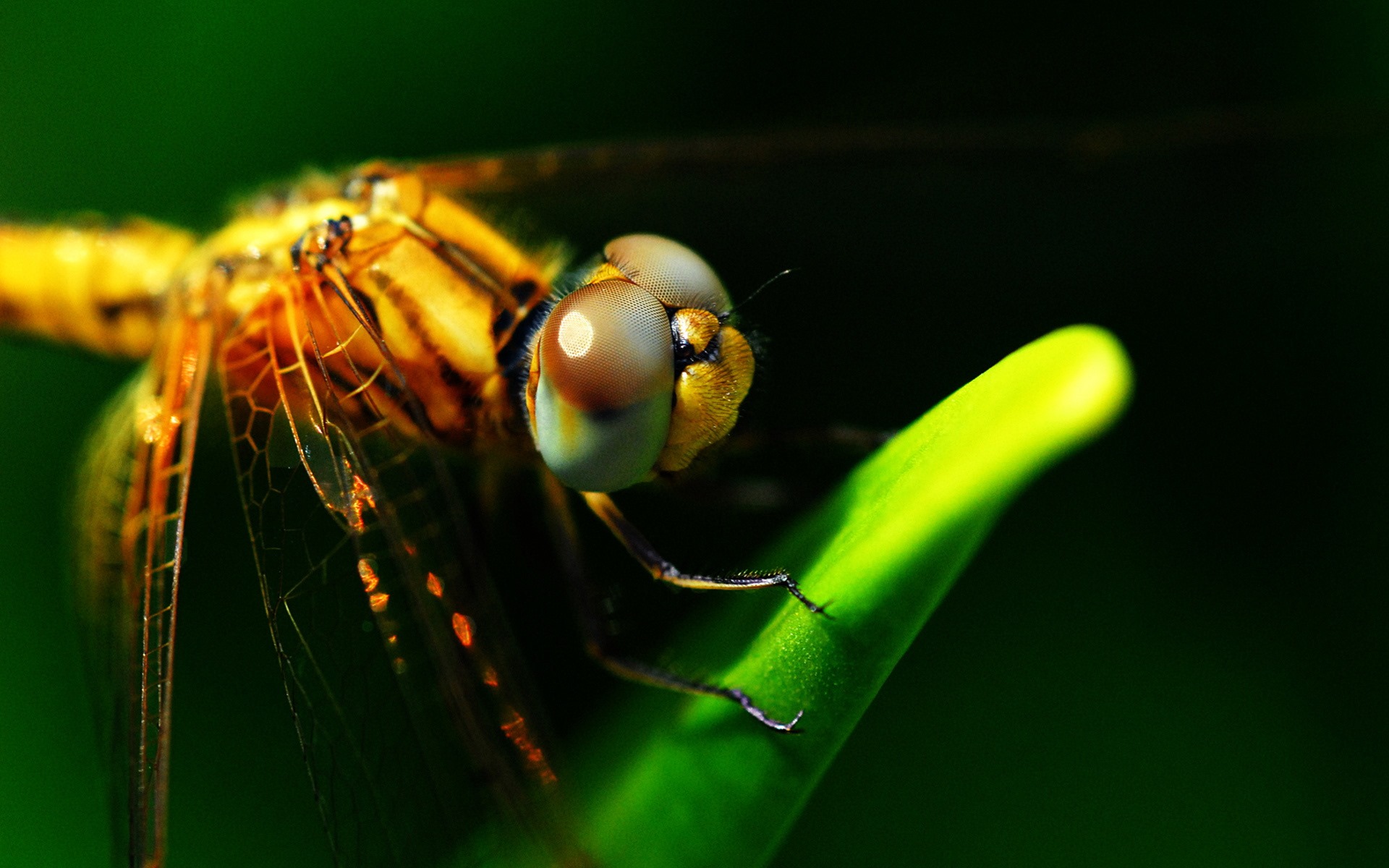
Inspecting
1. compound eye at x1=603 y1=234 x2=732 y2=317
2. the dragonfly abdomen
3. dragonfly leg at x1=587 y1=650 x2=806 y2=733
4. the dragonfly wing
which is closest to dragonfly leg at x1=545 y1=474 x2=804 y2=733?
dragonfly leg at x1=587 y1=650 x2=806 y2=733

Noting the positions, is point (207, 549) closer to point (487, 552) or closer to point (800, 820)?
point (487, 552)

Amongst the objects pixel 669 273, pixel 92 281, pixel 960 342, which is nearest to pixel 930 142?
pixel 960 342

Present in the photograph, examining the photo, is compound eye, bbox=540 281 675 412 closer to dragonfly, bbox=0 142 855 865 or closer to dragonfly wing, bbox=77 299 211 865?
dragonfly, bbox=0 142 855 865

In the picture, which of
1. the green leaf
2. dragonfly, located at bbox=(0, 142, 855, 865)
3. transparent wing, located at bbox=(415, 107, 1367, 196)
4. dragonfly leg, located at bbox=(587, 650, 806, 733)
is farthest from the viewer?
transparent wing, located at bbox=(415, 107, 1367, 196)

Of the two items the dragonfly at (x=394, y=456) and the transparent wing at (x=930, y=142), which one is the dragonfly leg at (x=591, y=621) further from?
the transparent wing at (x=930, y=142)

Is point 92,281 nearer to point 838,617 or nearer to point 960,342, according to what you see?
point 960,342

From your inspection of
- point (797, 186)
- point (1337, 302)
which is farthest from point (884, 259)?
point (1337, 302)

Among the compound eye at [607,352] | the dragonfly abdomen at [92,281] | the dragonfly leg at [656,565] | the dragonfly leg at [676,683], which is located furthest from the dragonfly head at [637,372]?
the dragonfly abdomen at [92,281]
